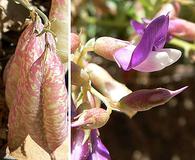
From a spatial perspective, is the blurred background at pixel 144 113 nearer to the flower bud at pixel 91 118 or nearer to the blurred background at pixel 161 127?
the blurred background at pixel 161 127

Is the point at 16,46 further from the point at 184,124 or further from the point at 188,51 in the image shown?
the point at 184,124

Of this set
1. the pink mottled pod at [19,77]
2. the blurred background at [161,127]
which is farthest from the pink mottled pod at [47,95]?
the blurred background at [161,127]

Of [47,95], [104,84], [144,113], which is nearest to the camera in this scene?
[47,95]

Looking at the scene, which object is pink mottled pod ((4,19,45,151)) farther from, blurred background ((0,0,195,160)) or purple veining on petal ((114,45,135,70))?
blurred background ((0,0,195,160))

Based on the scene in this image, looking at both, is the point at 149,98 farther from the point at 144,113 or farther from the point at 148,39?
the point at 144,113

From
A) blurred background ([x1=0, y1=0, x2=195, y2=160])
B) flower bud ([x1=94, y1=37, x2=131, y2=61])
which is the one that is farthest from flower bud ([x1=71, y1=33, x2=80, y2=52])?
blurred background ([x1=0, y1=0, x2=195, y2=160])

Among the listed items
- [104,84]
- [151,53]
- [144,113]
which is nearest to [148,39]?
[151,53]
